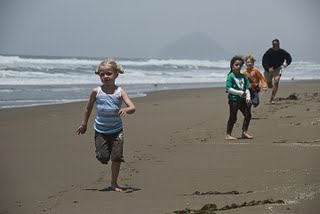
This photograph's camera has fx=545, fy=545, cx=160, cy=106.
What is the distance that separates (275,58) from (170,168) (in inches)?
278

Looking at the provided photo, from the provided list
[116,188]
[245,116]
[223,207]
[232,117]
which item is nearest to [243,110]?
[245,116]

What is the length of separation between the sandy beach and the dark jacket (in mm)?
2501

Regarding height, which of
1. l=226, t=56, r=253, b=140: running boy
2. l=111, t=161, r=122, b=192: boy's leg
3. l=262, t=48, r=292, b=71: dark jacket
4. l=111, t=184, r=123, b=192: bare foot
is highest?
l=262, t=48, r=292, b=71: dark jacket

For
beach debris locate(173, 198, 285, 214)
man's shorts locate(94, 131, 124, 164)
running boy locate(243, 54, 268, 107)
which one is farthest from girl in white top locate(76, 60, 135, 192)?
running boy locate(243, 54, 268, 107)

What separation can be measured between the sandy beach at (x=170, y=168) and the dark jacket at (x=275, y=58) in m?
2.50

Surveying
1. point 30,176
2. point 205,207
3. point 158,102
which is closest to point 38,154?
point 30,176

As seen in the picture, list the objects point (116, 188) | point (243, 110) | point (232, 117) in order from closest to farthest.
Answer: point (116, 188) → point (232, 117) → point (243, 110)

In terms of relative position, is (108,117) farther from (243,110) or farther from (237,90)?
(243,110)

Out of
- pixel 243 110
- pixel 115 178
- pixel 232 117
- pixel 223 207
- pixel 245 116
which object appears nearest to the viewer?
pixel 223 207

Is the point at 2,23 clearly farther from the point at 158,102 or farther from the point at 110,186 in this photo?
the point at 158,102

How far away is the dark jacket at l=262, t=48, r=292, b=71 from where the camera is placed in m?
11.4

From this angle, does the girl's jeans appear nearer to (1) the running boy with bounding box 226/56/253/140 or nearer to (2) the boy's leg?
(1) the running boy with bounding box 226/56/253/140

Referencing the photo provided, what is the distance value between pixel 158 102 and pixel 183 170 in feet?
26.3

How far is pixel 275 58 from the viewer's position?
1152 centimetres
